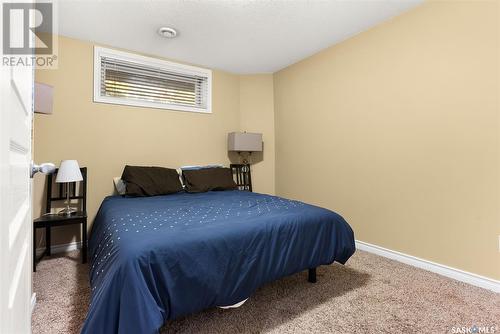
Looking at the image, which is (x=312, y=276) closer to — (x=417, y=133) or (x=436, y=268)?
(x=436, y=268)

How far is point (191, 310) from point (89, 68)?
298cm

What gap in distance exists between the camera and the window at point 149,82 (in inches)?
121

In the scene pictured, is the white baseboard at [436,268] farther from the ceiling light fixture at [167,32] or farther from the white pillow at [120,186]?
the ceiling light fixture at [167,32]

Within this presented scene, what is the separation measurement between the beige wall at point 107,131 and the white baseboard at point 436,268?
2362 millimetres

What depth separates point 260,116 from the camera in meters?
4.11

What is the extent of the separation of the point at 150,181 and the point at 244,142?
1442 millimetres

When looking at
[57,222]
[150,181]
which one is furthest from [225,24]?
[57,222]

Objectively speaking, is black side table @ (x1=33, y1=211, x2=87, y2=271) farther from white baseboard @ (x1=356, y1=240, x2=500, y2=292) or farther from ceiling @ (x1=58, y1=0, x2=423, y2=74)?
white baseboard @ (x1=356, y1=240, x2=500, y2=292)

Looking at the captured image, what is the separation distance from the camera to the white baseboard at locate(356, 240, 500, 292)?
6.50 ft

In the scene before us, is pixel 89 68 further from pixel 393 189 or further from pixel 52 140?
pixel 393 189

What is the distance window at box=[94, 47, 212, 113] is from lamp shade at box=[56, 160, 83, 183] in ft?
3.04

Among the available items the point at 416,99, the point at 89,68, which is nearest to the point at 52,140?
the point at 89,68

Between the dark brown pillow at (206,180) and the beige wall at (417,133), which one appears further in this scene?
the dark brown pillow at (206,180)

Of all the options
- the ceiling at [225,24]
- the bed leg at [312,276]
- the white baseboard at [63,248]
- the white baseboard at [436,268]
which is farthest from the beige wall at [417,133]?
the white baseboard at [63,248]
